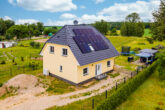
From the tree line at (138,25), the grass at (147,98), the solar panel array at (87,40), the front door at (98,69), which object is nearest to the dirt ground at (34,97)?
the front door at (98,69)

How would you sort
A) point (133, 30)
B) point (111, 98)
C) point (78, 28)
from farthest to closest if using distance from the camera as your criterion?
1. point (133, 30)
2. point (78, 28)
3. point (111, 98)

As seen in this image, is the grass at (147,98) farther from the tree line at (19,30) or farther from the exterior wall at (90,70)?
the tree line at (19,30)

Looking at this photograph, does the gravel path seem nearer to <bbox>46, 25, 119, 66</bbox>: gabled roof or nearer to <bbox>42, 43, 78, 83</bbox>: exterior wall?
<bbox>42, 43, 78, 83</bbox>: exterior wall

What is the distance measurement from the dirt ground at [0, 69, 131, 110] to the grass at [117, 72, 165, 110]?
349cm

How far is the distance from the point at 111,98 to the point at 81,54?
296 inches

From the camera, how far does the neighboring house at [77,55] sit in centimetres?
1759

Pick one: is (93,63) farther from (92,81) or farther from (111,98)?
(111,98)

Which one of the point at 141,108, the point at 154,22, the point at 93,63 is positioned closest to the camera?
the point at 141,108

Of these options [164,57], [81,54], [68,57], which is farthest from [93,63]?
[164,57]

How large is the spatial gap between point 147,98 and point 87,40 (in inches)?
439

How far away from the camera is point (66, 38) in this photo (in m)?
18.5

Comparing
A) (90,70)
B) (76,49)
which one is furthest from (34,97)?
(90,70)

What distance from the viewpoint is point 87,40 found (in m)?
20.4

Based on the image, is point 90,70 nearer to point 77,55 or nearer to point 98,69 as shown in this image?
point 98,69
